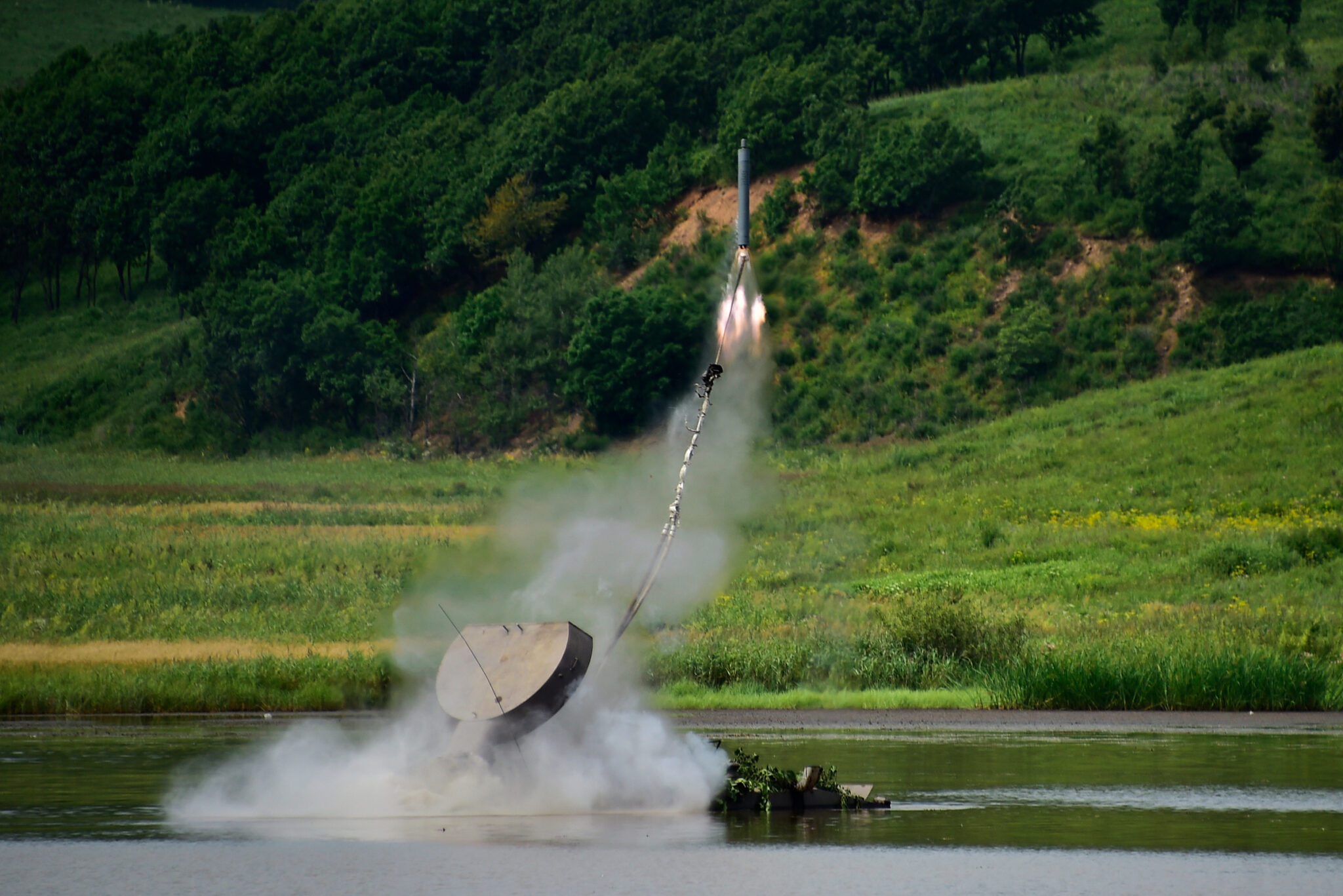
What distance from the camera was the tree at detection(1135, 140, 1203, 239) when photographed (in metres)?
81.8

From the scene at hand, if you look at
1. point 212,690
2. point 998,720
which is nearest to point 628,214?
point 212,690

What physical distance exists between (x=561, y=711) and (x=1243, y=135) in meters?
73.4

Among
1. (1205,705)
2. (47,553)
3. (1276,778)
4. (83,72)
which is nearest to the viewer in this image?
(1276,778)

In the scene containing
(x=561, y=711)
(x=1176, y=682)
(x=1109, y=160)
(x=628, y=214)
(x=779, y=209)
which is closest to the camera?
(x=561, y=711)

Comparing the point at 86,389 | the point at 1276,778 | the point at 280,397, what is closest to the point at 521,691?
the point at 1276,778

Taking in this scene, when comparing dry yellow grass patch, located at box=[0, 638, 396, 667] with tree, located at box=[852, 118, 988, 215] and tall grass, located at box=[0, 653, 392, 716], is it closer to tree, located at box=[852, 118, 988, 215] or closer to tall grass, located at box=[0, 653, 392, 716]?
tall grass, located at box=[0, 653, 392, 716]

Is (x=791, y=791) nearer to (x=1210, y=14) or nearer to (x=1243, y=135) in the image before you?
(x=1243, y=135)

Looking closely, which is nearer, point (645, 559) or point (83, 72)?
point (645, 559)

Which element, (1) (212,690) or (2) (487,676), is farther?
(1) (212,690)

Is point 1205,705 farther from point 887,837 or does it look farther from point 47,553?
point 47,553

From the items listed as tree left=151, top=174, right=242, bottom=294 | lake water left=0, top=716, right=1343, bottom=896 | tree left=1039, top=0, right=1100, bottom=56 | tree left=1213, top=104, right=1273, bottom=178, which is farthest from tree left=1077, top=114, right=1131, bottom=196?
lake water left=0, top=716, right=1343, bottom=896

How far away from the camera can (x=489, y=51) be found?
428 ft

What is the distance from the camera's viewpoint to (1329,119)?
278ft

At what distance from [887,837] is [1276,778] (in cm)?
660
